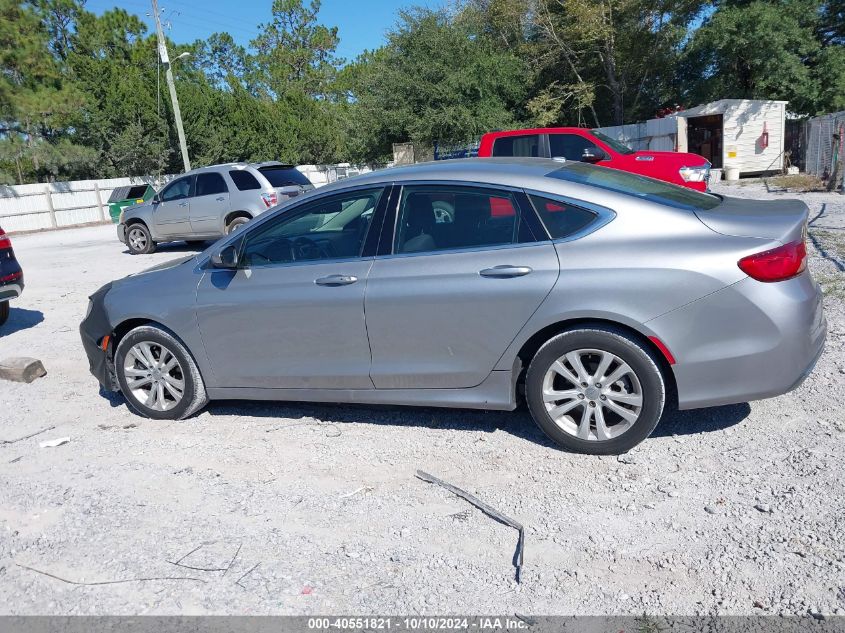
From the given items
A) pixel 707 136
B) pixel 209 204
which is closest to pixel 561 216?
pixel 209 204

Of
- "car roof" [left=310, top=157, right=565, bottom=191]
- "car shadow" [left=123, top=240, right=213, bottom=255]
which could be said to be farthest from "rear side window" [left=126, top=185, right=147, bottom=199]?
"car roof" [left=310, top=157, right=565, bottom=191]

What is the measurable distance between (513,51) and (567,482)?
34653mm

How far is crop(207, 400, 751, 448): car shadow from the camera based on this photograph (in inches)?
180

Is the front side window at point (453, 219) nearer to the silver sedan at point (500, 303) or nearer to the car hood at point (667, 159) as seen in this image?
the silver sedan at point (500, 303)

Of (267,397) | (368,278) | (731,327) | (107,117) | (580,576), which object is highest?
(107,117)

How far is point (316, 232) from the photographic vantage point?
4988mm

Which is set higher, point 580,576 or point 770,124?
point 770,124

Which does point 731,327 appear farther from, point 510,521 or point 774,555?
point 510,521

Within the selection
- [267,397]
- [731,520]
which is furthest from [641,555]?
A: [267,397]

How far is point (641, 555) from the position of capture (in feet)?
10.8

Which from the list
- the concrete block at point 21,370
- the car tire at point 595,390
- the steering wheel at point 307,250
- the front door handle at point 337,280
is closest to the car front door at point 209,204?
the concrete block at point 21,370

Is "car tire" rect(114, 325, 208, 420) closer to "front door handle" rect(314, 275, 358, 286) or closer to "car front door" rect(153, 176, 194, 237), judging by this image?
"front door handle" rect(314, 275, 358, 286)

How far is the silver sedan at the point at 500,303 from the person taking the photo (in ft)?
12.9

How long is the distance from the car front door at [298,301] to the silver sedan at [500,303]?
0.03ft
